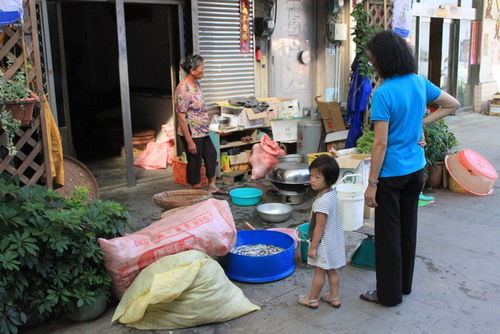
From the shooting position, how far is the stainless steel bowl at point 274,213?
18.6 feet

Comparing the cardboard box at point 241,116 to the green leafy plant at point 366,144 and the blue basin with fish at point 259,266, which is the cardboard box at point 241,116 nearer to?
the green leafy plant at point 366,144

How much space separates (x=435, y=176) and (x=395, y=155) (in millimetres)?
3835

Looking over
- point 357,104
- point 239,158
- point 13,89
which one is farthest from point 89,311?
point 357,104

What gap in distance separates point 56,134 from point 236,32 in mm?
3781

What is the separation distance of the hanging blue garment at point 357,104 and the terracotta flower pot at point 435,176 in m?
1.27

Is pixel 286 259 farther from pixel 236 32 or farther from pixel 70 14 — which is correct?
pixel 70 14

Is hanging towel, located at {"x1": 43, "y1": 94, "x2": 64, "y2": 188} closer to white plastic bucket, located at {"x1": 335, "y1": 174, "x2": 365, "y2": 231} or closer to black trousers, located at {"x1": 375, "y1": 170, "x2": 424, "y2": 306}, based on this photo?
white plastic bucket, located at {"x1": 335, "y1": 174, "x2": 365, "y2": 231}

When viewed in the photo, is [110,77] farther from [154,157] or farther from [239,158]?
[239,158]

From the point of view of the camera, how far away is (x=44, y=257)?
11.4 ft

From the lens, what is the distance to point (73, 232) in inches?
143

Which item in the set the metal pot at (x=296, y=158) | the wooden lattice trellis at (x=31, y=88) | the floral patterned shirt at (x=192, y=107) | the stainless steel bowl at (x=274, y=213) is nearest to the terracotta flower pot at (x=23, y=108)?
the wooden lattice trellis at (x=31, y=88)

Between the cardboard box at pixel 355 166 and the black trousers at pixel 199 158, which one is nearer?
the cardboard box at pixel 355 166

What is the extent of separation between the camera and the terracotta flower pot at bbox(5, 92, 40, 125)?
13.4 ft

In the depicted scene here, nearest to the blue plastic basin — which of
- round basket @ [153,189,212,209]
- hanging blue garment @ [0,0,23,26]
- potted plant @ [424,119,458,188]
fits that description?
round basket @ [153,189,212,209]
